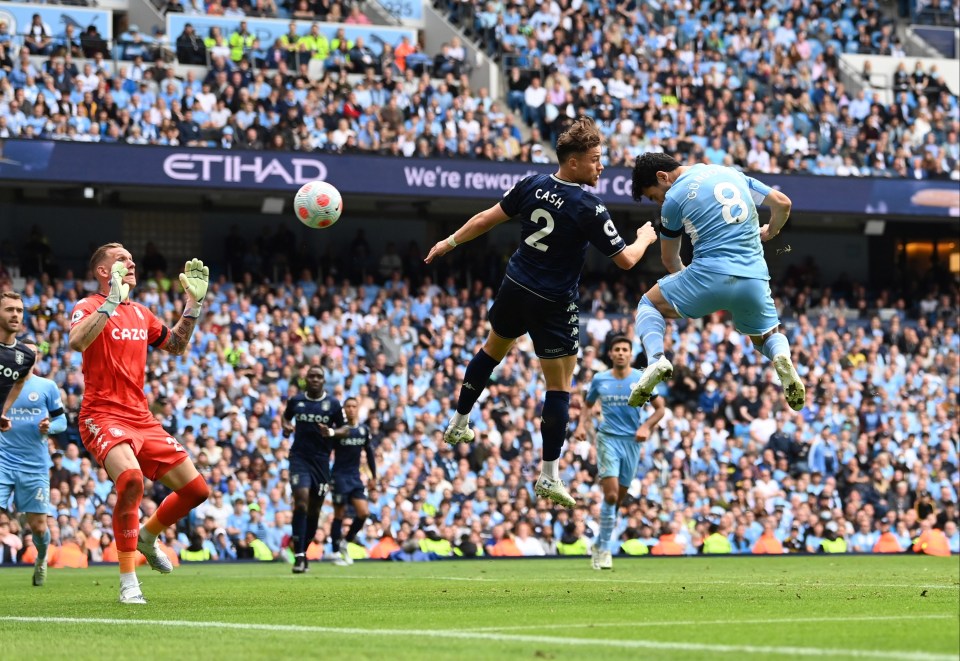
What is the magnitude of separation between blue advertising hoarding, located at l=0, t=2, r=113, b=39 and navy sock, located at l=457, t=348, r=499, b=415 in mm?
20264

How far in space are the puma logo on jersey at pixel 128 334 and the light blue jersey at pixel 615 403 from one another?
7.41 meters

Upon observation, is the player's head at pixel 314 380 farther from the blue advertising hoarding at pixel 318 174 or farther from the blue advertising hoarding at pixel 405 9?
the blue advertising hoarding at pixel 405 9

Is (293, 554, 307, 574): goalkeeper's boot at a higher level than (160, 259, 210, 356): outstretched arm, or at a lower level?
lower

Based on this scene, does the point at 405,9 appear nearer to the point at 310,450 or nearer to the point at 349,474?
the point at 349,474

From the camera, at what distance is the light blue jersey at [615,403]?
17469mm

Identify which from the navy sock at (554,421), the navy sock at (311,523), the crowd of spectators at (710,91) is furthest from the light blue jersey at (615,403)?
the crowd of spectators at (710,91)

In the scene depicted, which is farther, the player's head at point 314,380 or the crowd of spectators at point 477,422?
the crowd of spectators at point 477,422

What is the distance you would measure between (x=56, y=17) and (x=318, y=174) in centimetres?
712

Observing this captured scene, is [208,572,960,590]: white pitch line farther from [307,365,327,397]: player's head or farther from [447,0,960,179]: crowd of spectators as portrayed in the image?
[447,0,960,179]: crowd of spectators

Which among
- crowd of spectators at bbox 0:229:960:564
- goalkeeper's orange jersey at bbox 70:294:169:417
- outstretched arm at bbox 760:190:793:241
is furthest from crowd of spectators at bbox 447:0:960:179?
goalkeeper's orange jersey at bbox 70:294:169:417

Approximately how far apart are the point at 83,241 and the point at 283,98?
5633 mm

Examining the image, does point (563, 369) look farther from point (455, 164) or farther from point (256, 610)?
point (455, 164)

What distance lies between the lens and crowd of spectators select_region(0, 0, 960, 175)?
93.0 ft

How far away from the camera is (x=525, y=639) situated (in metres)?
7.53
